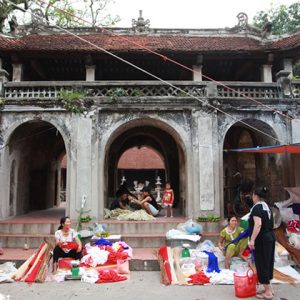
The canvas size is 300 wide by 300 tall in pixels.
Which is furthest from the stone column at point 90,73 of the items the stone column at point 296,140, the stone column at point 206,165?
the stone column at point 296,140

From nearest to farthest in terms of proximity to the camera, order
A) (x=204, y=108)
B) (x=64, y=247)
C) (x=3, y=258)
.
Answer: (x=64, y=247) → (x=3, y=258) → (x=204, y=108)

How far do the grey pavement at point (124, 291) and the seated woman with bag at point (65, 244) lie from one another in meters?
0.67

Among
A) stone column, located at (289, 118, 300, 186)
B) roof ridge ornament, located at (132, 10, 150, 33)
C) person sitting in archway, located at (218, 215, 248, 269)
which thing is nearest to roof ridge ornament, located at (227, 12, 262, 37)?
roof ridge ornament, located at (132, 10, 150, 33)

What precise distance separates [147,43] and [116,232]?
695cm

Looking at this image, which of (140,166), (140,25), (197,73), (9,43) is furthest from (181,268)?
(140,166)

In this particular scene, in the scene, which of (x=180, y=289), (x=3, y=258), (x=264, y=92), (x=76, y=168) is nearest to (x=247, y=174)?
(x=264, y=92)

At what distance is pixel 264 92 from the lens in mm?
9891

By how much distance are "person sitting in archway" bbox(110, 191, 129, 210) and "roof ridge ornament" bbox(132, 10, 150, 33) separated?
727cm

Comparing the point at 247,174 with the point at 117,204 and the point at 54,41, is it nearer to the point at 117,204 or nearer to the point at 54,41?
the point at 117,204

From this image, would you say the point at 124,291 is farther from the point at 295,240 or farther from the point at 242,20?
the point at 242,20

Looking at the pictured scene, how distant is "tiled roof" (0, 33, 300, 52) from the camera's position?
33.3 feet

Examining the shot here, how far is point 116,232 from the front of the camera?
8742 millimetres

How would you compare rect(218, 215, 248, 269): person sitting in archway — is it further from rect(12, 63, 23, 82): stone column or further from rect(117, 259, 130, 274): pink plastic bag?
rect(12, 63, 23, 82): stone column

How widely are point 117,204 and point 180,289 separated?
527 cm
